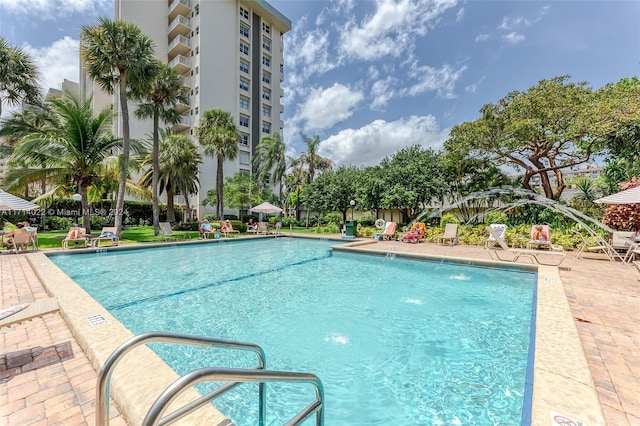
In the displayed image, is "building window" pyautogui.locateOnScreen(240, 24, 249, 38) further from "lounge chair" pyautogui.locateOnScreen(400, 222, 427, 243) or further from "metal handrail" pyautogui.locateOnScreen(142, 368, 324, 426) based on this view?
"metal handrail" pyautogui.locateOnScreen(142, 368, 324, 426)

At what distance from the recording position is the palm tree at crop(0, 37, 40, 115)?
15.2m

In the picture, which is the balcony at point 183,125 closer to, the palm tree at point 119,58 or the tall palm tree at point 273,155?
the tall palm tree at point 273,155

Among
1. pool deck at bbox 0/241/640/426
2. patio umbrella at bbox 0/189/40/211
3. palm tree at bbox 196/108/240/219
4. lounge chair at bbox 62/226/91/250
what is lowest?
pool deck at bbox 0/241/640/426

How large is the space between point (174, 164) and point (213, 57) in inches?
737

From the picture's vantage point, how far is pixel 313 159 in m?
33.8

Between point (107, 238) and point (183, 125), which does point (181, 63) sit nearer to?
point (183, 125)

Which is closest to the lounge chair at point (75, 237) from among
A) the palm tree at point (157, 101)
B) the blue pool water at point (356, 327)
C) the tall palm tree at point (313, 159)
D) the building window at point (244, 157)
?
the blue pool water at point (356, 327)

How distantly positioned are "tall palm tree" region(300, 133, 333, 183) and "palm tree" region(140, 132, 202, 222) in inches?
494

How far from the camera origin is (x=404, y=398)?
3418 mm

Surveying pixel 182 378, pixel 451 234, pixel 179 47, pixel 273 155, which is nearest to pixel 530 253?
pixel 451 234

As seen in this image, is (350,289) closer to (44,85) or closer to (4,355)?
(4,355)

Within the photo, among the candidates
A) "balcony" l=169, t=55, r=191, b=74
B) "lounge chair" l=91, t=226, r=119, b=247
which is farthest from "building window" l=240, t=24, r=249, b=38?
"lounge chair" l=91, t=226, r=119, b=247

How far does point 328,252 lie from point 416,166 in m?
12.0

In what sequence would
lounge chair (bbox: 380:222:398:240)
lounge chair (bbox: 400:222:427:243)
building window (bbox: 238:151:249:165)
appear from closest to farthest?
1. lounge chair (bbox: 400:222:427:243)
2. lounge chair (bbox: 380:222:398:240)
3. building window (bbox: 238:151:249:165)
